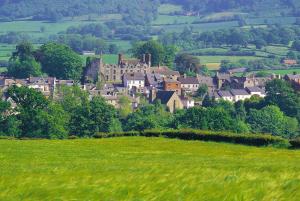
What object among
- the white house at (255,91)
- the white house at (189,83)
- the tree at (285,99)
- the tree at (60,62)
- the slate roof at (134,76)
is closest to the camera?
the tree at (285,99)

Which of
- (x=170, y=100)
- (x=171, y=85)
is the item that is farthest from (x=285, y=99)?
(x=171, y=85)

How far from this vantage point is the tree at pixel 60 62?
148m

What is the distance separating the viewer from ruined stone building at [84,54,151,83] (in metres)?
154

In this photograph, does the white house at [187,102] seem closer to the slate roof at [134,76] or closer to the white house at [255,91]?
the slate roof at [134,76]

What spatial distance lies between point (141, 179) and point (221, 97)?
419 feet

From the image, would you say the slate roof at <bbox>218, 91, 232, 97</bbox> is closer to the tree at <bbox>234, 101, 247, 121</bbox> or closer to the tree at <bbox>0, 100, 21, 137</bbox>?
the tree at <bbox>234, 101, 247, 121</bbox>

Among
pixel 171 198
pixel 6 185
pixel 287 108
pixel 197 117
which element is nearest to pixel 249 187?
pixel 171 198

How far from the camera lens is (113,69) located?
161000mm

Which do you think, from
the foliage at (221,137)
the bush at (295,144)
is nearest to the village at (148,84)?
the foliage at (221,137)

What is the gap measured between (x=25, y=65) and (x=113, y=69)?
17.5 meters

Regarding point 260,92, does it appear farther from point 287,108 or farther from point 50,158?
point 50,158

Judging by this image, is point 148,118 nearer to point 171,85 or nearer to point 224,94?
point 171,85

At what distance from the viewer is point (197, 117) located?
3686 inches

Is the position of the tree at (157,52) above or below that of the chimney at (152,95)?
above
